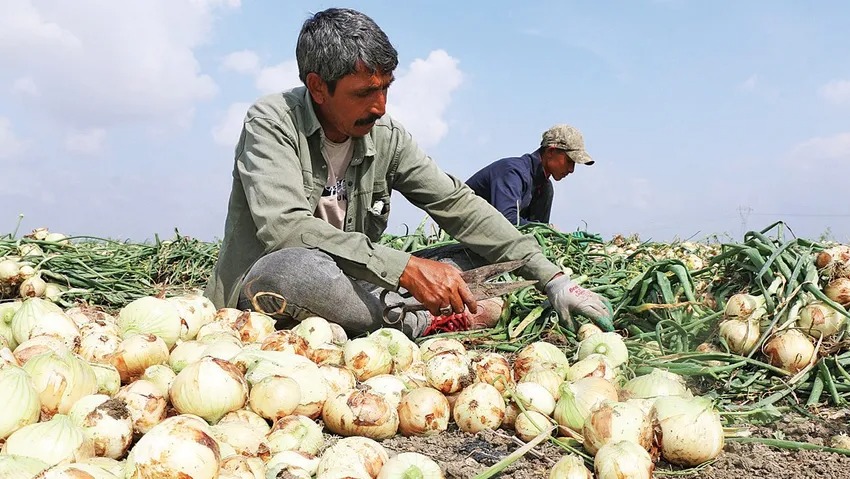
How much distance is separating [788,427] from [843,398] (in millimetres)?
364

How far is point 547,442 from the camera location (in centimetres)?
196

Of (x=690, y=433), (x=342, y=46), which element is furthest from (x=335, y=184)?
(x=690, y=433)

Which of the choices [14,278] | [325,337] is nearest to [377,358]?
[325,337]

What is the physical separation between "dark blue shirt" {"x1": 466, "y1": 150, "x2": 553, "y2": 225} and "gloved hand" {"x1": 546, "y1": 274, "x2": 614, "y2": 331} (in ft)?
7.29

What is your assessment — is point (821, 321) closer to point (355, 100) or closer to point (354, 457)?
point (354, 457)

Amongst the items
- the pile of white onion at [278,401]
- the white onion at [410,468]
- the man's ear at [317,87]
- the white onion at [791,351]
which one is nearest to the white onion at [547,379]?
the pile of white onion at [278,401]

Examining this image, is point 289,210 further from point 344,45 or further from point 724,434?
point 724,434

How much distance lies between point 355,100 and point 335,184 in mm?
575

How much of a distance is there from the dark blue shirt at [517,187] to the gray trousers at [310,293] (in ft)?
8.60

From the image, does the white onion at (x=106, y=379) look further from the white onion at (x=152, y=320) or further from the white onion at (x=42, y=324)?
the white onion at (x=152, y=320)

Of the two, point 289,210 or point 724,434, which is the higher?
point 289,210

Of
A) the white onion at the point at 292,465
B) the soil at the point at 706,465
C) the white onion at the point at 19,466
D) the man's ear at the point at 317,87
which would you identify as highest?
the man's ear at the point at 317,87

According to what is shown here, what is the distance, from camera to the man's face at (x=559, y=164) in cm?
677

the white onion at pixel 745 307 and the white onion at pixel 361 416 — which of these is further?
the white onion at pixel 745 307
